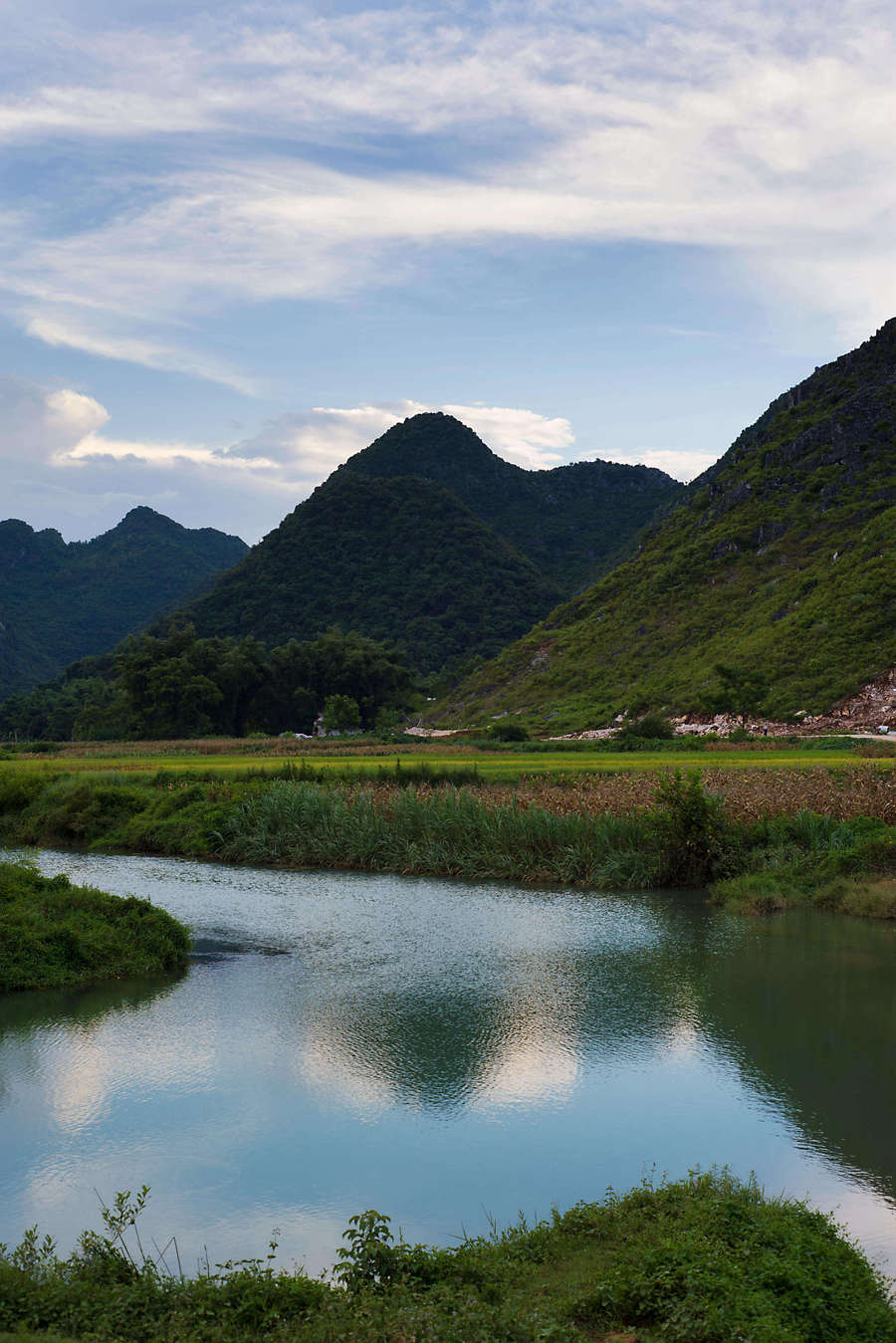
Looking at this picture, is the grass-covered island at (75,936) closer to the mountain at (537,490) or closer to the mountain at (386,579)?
the mountain at (386,579)

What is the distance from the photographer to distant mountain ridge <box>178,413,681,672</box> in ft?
359

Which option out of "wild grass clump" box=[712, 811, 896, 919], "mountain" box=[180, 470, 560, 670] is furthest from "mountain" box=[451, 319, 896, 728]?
"mountain" box=[180, 470, 560, 670]

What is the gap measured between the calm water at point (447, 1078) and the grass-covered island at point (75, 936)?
1.16 feet

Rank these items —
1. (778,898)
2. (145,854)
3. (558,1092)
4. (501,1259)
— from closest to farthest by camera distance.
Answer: (501,1259)
(558,1092)
(778,898)
(145,854)

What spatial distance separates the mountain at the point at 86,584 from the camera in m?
123

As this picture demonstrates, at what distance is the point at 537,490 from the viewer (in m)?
169

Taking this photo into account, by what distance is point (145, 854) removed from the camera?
23250mm

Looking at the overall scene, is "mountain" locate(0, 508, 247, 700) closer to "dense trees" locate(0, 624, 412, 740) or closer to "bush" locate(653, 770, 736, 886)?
"dense trees" locate(0, 624, 412, 740)

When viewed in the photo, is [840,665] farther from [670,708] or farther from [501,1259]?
[501,1259]

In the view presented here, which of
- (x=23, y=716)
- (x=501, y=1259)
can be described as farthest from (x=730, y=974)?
(x=23, y=716)

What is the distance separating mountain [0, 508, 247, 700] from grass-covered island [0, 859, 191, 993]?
100047 millimetres

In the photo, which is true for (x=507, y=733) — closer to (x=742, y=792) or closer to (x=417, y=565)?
(x=742, y=792)

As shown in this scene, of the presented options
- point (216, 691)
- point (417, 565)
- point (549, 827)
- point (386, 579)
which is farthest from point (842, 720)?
point (417, 565)

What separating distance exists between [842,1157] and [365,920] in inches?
361
